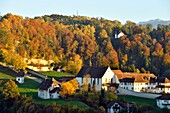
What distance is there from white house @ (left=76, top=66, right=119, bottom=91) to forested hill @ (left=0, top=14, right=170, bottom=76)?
16.0 meters

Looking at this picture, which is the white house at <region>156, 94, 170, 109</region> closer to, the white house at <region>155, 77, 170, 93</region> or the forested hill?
the white house at <region>155, 77, 170, 93</region>

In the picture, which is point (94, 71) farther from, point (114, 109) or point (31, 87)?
point (114, 109)

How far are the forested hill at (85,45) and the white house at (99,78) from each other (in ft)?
52.4

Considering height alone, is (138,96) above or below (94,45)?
below

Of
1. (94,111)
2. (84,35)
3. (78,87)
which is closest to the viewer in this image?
(94,111)

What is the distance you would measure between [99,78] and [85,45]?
153 ft

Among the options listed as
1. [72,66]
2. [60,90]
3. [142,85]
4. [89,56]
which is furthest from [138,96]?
[89,56]

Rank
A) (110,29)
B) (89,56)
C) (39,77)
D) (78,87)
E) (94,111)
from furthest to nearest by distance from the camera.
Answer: (110,29), (89,56), (39,77), (78,87), (94,111)

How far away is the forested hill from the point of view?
92312 mm

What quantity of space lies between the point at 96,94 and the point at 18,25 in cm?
5684

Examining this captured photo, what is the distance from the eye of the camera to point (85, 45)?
358 ft

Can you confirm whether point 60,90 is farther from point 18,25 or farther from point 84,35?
point 84,35

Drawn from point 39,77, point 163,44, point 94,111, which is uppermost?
point 163,44

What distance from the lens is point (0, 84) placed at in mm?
65000
